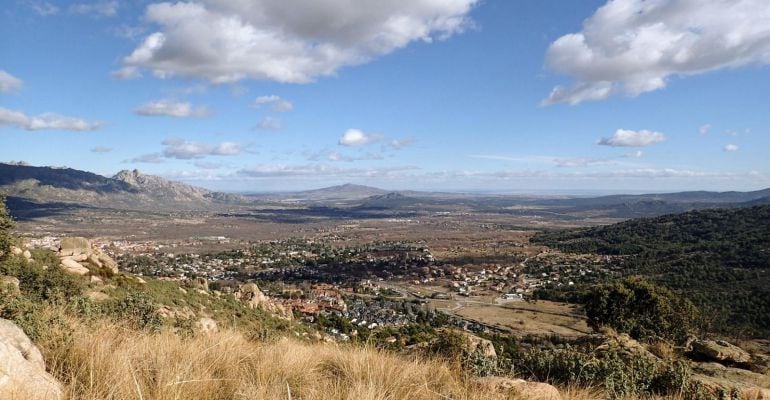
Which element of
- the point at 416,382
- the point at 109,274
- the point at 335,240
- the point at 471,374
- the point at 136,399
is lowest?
the point at 335,240

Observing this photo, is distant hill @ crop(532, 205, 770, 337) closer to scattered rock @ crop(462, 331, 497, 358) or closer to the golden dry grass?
scattered rock @ crop(462, 331, 497, 358)

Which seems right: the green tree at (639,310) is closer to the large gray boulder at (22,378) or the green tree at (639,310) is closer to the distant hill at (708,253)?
the distant hill at (708,253)

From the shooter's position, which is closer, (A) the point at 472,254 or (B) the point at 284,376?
(B) the point at 284,376

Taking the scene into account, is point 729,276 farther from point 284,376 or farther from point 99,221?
point 99,221

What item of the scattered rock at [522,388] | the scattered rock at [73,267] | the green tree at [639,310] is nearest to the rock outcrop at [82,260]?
the scattered rock at [73,267]

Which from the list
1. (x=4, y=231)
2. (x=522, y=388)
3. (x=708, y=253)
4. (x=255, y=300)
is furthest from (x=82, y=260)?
(x=708, y=253)

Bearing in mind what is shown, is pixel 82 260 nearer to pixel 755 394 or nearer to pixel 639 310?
pixel 755 394

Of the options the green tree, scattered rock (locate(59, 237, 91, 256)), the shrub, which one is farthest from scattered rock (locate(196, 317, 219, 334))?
the green tree

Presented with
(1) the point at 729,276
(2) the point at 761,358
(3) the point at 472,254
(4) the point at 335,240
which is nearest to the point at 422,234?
(4) the point at 335,240
